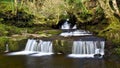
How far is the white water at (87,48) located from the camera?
15.5m

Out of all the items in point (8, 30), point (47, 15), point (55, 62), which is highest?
point (47, 15)

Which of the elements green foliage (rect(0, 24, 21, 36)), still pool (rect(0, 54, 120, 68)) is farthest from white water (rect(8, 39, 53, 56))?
green foliage (rect(0, 24, 21, 36))

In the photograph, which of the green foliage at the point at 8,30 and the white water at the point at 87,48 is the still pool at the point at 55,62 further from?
the green foliage at the point at 8,30

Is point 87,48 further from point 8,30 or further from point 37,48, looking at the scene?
point 8,30

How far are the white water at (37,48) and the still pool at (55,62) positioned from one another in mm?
1041

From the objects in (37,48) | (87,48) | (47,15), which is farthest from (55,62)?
(47,15)

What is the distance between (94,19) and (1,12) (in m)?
6.51

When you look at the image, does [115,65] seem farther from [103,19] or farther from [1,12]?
[1,12]

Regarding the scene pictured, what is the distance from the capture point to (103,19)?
782 inches

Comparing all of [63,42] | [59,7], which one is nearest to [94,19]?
[59,7]

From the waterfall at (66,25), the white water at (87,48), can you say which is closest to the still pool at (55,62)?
the white water at (87,48)

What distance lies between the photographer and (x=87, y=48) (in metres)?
15.8

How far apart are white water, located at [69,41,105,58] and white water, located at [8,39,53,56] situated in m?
1.46

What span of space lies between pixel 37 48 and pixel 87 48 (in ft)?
9.63
